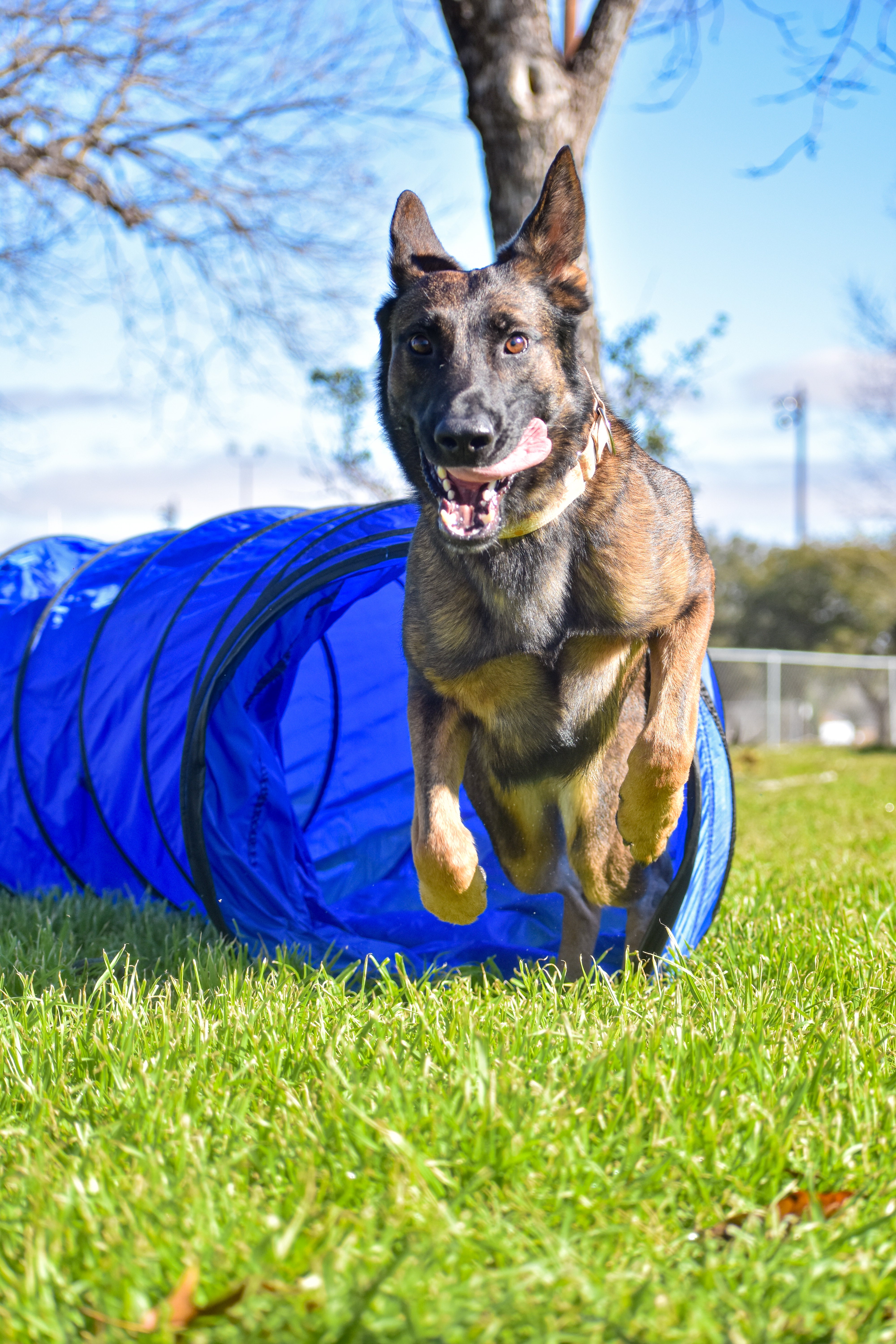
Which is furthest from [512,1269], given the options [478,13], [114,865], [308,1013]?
[478,13]

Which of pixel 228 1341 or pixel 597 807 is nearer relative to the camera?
pixel 228 1341

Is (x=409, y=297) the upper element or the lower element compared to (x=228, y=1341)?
upper

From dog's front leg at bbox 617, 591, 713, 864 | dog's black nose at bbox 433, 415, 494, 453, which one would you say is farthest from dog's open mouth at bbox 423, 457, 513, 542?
dog's front leg at bbox 617, 591, 713, 864

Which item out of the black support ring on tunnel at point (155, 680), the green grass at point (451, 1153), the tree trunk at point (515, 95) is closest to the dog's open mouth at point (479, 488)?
the green grass at point (451, 1153)

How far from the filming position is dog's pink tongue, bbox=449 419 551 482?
114 inches

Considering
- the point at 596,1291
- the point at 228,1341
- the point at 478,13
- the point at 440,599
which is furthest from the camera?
the point at 478,13

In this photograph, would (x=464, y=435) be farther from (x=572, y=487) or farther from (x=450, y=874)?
(x=450, y=874)

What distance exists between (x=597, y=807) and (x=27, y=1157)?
215 cm

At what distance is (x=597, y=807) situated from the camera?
145 inches

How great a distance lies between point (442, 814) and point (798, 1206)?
56.9 inches

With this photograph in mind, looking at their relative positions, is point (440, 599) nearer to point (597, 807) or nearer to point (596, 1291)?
point (597, 807)

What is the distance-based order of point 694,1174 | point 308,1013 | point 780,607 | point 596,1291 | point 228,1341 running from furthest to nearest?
point 780,607 → point 308,1013 → point 694,1174 → point 596,1291 → point 228,1341

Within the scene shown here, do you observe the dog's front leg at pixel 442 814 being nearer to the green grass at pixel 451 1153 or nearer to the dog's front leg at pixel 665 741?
the green grass at pixel 451 1153

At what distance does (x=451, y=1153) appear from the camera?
1.97m
